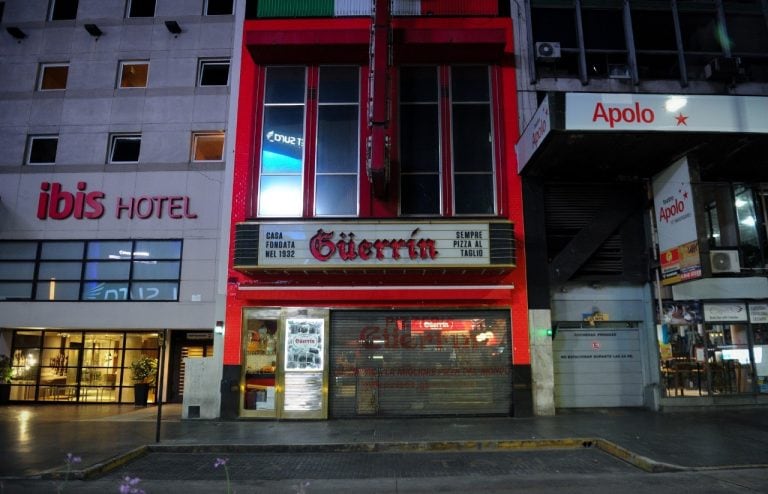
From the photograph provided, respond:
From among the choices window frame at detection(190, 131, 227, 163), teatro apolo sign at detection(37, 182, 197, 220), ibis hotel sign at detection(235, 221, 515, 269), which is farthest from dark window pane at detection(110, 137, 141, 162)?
ibis hotel sign at detection(235, 221, 515, 269)

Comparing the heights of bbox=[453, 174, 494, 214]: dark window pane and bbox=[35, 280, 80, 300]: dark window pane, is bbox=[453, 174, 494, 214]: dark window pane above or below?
above

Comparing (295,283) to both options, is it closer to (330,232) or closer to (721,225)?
(330,232)

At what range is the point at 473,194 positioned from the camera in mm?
14492

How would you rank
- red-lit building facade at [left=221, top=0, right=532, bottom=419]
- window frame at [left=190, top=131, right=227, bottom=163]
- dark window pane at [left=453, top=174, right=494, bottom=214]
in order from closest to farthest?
red-lit building facade at [left=221, top=0, right=532, bottom=419]
dark window pane at [left=453, top=174, right=494, bottom=214]
window frame at [left=190, top=131, right=227, bottom=163]

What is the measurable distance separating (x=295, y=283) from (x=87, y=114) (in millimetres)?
9787

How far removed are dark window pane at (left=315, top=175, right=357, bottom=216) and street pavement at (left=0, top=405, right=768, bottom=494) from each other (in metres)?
5.57

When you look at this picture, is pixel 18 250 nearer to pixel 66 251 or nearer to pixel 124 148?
pixel 66 251

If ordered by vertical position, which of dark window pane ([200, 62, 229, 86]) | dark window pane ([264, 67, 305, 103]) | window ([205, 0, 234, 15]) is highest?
window ([205, 0, 234, 15])

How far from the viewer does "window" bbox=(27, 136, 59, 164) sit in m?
17.1

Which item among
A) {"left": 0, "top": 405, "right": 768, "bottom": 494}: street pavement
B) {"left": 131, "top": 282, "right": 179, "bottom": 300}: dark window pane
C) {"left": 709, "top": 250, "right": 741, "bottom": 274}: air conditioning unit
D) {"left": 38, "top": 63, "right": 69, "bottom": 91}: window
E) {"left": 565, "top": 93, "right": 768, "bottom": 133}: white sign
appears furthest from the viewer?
{"left": 38, "top": 63, "right": 69, "bottom": 91}: window

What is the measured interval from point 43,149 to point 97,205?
3134mm

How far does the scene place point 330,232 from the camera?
43.6ft

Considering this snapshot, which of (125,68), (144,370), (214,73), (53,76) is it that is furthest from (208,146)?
(144,370)

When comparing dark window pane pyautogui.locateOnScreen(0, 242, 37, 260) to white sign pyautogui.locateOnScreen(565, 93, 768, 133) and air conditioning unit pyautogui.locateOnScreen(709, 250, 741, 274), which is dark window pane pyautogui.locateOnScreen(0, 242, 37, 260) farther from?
air conditioning unit pyautogui.locateOnScreen(709, 250, 741, 274)
